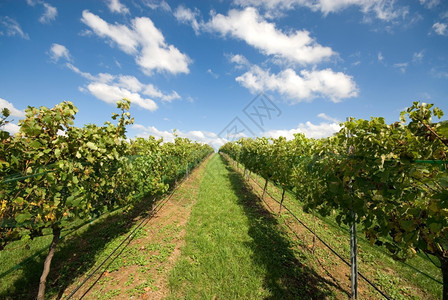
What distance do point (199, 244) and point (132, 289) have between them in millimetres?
1880

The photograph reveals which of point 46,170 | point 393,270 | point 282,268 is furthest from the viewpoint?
point 393,270

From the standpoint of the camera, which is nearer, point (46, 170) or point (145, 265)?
point (46, 170)

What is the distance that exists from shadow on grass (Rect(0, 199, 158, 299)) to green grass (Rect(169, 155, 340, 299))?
6.78 ft

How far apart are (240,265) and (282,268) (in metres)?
0.97

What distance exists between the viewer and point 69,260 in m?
4.29

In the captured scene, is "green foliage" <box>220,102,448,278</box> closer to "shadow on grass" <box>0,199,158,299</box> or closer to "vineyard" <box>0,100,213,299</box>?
"vineyard" <box>0,100,213,299</box>

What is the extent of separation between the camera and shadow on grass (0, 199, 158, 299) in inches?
135

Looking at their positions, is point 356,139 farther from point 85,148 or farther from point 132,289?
point 132,289

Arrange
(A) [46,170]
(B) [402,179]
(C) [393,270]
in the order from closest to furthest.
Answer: (B) [402,179]
(A) [46,170]
(C) [393,270]

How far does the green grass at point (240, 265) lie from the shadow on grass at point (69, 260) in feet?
6.78

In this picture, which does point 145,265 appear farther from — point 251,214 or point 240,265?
point 251,214

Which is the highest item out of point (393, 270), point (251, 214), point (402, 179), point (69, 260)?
point (402, 179)

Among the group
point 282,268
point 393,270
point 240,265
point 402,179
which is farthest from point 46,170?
point 393,270

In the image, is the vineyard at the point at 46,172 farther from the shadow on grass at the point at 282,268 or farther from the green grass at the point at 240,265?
the shadow on grass at the point at 282,268
